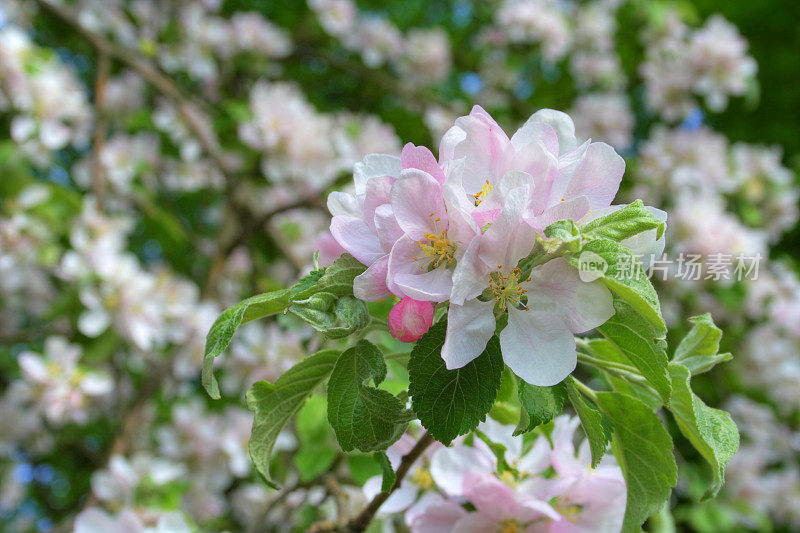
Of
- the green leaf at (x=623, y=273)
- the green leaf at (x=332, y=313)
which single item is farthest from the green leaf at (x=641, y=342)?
the green leaf at (x=332, y=313)

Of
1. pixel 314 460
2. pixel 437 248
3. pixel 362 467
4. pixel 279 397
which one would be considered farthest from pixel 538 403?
pixel 314 460

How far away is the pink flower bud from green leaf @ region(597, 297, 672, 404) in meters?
0.17

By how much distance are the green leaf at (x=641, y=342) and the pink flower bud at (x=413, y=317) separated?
174mm

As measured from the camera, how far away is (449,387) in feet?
2.05

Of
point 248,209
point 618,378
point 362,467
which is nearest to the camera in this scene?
point 618,378

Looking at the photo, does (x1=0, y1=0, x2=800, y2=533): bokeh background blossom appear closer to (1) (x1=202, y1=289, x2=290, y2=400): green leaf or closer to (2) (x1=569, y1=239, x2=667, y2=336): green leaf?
(1) (x1=202, y1=289, x2=290, y2=400): green leaf

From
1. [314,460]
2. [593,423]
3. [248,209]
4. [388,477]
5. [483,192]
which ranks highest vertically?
[483,192]

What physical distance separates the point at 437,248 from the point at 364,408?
0.18 metres

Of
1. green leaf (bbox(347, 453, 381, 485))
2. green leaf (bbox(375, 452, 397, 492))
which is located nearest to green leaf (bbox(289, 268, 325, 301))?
green leaf (bbox(375, 452, 397, 492))

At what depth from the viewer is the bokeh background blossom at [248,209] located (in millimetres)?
2219

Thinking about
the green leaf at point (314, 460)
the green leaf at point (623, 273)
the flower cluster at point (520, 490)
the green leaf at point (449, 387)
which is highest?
the green leaf at point (623, 273)

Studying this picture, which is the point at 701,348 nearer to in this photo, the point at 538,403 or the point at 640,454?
the point at 640,454

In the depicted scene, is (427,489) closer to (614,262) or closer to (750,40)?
(614,262)

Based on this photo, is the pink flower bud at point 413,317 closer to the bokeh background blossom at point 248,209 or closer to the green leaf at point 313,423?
the bokeh background blossom at point 248,209
